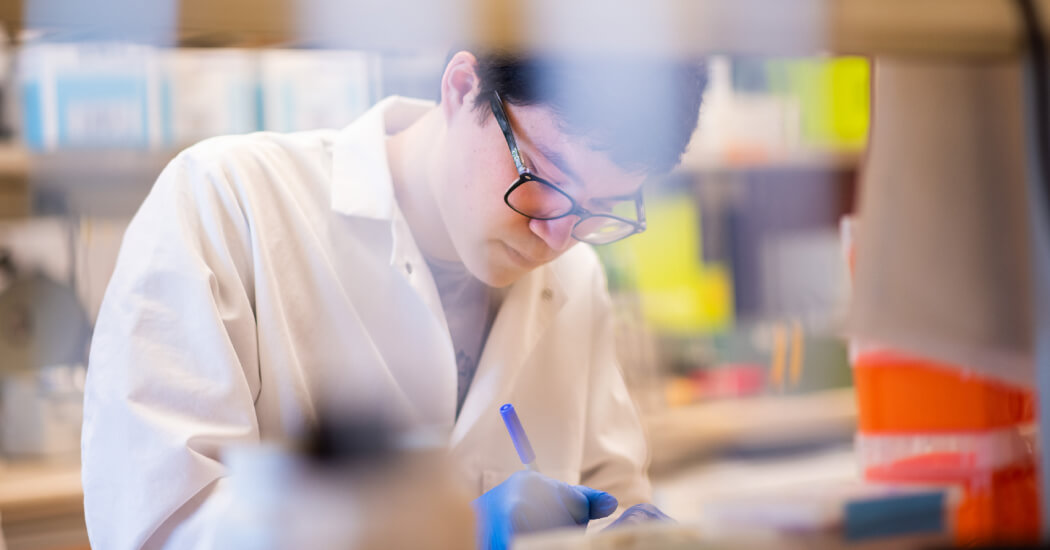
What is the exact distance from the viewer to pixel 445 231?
120cm

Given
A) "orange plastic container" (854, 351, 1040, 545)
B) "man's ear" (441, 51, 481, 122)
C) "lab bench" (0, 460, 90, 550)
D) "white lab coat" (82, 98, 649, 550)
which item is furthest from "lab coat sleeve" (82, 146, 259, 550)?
"lab bench" (0, 460, 90, 550)

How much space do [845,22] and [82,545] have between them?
6.00 feet

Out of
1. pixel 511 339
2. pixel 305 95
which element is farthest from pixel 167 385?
pixel 305 95

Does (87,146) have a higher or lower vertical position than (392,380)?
higher

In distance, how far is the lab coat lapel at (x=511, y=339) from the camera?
107 centimetres

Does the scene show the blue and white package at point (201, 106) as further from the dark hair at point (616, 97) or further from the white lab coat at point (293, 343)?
the dark hair at point (616, 97)

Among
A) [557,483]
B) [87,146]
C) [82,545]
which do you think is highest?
[87,146]

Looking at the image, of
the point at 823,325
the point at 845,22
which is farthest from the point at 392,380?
the point at 823,325

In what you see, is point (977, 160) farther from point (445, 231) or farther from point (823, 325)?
point (823, 325)

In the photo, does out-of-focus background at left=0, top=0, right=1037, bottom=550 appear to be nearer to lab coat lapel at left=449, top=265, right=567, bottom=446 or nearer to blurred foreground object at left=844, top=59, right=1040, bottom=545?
blurred foreground object at left=844, top=59, right=1040, bottom=545

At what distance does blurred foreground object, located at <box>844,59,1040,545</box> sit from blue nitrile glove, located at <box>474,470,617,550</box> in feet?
0.96

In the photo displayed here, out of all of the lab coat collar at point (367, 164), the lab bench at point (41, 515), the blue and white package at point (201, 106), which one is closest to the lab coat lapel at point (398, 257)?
the lab coat collar at point (367, 164)

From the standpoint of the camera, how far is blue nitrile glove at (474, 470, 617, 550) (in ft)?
2.54

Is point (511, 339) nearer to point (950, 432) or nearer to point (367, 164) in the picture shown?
point (367, 164)
